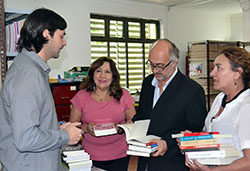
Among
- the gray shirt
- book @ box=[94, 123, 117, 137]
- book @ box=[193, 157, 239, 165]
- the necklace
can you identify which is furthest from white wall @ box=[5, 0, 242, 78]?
book @ box=[193, 157, 239, 165]

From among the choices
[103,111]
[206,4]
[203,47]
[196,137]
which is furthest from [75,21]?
[196,137]

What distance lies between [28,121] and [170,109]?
3.25 ft

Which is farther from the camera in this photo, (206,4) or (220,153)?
(206,4)

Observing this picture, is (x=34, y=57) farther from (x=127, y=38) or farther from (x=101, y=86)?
(x=127, y=38)

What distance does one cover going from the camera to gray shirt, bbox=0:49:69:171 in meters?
1.31

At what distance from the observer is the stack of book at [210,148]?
1.55 meters

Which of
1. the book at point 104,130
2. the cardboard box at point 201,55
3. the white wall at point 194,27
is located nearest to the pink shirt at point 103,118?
the book at point 104,130

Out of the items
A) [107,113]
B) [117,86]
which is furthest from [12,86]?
[117,86]

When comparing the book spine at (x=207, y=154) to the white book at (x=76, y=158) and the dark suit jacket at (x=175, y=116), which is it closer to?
the dark suit jacket at (x=175, y=116)

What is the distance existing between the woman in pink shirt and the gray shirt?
0.87 m

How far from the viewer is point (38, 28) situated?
1486mm

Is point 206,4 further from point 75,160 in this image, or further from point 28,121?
point 28,121

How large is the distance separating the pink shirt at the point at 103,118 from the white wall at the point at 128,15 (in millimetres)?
3565

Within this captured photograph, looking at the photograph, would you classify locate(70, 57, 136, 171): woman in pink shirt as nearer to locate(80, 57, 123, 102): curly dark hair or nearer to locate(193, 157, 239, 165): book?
locate(80, 57, 123, 102): curly dark hair
